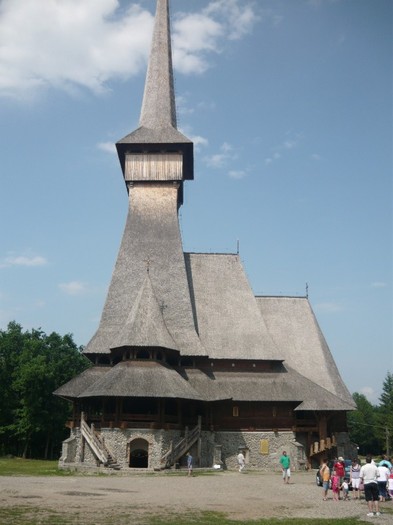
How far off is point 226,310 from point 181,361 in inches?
210

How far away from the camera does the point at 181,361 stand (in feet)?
117

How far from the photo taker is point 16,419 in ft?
163

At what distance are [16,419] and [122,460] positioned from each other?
23.3 m

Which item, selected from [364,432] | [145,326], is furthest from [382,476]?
[364,432]

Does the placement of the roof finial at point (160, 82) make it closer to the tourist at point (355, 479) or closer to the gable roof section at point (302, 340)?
the gable roof section at point (302, 340)

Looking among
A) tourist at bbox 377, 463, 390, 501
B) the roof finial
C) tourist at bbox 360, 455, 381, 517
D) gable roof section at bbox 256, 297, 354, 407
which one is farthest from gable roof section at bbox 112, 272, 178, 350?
tourist at bbox 360, 455, 381, 517

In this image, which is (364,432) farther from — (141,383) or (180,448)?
(141,383)

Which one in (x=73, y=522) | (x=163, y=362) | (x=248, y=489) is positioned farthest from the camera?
(x=163, y=362)

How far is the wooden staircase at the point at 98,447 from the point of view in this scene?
2903cm

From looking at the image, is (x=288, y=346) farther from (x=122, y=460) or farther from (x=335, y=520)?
(x=335, y=520)

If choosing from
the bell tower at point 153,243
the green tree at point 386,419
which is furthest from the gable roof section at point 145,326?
the green tree at point 386,419

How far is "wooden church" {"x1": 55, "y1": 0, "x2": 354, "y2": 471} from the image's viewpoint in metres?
30.8

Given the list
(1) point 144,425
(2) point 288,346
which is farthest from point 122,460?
(2) point 288,346

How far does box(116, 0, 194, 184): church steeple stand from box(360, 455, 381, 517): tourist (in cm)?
2888
